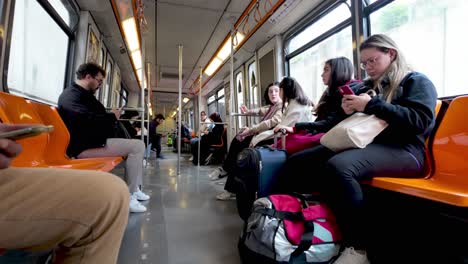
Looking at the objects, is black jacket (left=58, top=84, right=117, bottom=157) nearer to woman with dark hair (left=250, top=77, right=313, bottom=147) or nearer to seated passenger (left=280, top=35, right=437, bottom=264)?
woman with dark hair (left=250, top=77, right=313, bottom=147)

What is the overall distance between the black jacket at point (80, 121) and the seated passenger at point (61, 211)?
1587mm

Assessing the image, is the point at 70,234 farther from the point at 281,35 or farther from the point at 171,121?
the point at 171,121

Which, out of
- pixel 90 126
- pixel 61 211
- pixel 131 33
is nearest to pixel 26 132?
pixel 61 211

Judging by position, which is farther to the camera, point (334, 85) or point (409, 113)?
point (334, 85)

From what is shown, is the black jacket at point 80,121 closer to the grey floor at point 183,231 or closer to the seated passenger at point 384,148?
the grey floor at point 183,231

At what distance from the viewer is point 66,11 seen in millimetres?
3178

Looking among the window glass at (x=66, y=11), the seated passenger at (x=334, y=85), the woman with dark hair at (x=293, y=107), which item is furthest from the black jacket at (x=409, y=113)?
the window glass at (x=66, y=11)

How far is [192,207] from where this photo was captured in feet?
7.07

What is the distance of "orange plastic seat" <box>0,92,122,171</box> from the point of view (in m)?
1.37

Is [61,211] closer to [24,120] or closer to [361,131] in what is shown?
[361,131]

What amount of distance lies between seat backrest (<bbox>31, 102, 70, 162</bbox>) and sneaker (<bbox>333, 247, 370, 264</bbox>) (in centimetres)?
194

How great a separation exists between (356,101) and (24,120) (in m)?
2.00

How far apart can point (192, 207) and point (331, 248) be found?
133 centimetres

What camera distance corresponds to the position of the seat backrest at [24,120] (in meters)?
1.33
